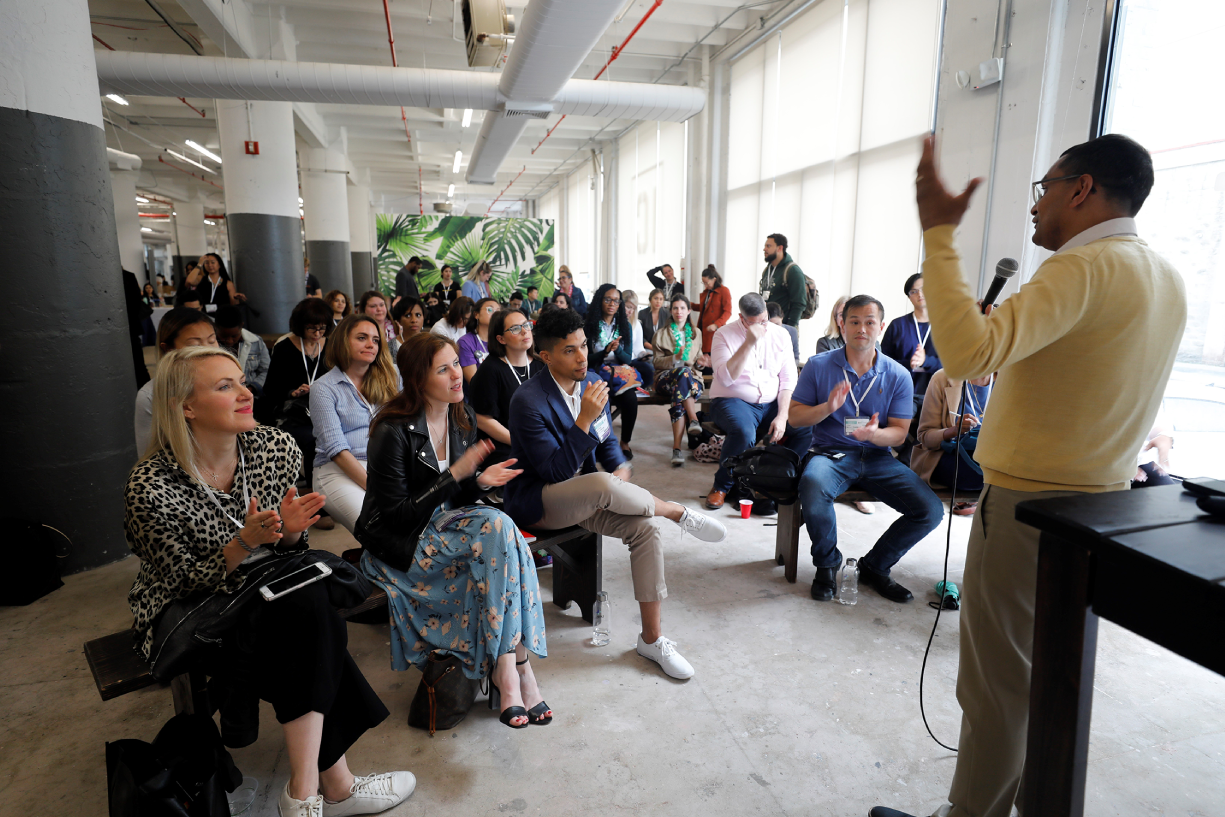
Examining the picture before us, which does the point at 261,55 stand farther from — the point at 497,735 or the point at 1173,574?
the point at 1173,574

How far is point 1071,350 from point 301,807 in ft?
6.70

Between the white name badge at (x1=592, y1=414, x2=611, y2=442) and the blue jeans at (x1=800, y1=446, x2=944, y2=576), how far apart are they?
3.48 ft

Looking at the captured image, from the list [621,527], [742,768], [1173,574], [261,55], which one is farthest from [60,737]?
[261,55]

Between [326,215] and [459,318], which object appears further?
[326,215]

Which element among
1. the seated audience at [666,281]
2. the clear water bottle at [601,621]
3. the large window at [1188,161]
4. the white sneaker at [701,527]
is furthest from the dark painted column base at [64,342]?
the large window at [1188,161]

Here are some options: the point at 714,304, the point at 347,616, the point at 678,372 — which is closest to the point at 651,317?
the point at 714,304

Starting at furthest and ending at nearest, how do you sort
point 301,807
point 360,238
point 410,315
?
1. point 360,238
2. point 410,315
3. point 301,807

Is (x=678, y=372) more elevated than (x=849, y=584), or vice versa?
(x=678, y=372)

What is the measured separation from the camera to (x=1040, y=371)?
4.71ft

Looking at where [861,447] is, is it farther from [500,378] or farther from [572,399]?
[500,378]

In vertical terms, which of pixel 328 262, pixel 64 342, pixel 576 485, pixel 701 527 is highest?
pixel 328 262

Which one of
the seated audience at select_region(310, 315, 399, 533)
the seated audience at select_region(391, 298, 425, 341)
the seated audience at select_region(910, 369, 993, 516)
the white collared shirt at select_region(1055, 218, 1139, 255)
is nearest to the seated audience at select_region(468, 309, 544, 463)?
the seated audience at select_region(310, 315, 399, 533)

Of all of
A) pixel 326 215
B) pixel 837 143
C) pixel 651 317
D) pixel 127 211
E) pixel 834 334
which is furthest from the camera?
pixel 127 211

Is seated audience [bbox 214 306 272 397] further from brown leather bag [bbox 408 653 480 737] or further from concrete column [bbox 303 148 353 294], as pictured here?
concrete column [bbox 303 148 353 294]
